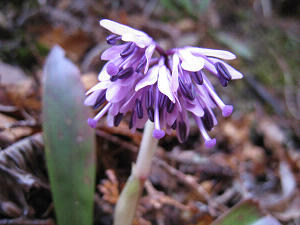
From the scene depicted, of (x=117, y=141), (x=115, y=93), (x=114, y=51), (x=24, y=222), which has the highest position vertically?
(x=114, y=51)

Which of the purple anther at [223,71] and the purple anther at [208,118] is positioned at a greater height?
the purple anther at [223,71]

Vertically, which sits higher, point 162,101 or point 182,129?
point 162,101

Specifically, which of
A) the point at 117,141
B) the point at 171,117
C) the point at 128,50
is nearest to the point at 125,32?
the point at 128,50

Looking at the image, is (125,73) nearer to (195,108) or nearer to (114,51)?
(114,51)

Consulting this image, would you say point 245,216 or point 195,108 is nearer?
point 195,108

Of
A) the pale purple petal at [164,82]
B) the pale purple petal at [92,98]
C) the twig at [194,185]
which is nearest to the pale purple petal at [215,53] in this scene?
the pale purple petal at [164,82]

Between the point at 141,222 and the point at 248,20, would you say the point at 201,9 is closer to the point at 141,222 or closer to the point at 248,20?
the point at 248,20

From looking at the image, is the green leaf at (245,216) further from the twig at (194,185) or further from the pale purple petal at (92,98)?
the pale purple petal at (92,98)
